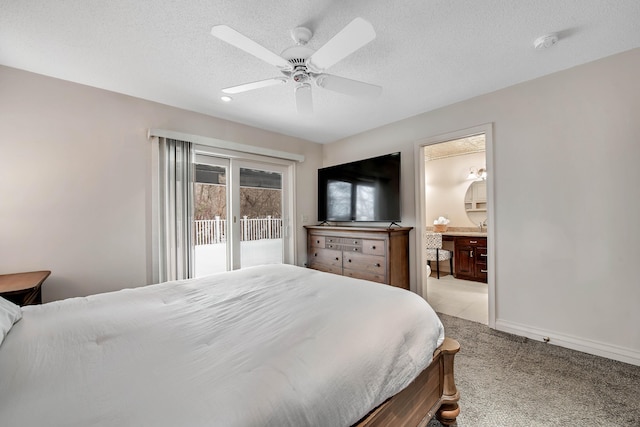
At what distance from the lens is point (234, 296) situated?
1.53m

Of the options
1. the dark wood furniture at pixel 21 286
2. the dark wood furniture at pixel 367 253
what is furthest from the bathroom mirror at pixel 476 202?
the dark wood furniture at pixel 21 286

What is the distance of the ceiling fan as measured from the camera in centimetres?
133

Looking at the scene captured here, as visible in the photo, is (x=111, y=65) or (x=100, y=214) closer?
(x=111, y=65)

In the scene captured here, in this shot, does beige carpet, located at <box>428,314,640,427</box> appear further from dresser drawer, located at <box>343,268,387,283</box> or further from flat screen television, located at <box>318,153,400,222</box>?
flat screen television, located at <box>318,153,400,222</box>

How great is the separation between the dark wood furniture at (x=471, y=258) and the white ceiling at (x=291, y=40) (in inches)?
108

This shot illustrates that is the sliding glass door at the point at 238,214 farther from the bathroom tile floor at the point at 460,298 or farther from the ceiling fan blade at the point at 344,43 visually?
the bathroom tile floor at the point at 460,298

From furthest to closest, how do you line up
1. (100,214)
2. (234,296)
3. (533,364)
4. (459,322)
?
1. (459,322)
2. (100,214)
3. (533,364)
4. (234,296)

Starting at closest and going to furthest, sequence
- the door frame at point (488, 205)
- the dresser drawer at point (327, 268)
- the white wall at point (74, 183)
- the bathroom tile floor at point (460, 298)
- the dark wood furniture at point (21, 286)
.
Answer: the dark wood furniture at point (21, 286), the white wall at point (74, 183), the door frame at point (488, 205), the bathroom tile floor at point (460, 298), the dresser drawer at point (327, 268)

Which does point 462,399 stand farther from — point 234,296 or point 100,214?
point 100,214

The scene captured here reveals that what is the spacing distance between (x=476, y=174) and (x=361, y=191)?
282 cm

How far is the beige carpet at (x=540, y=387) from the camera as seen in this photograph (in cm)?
146

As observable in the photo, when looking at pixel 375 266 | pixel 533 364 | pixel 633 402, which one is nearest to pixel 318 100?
pixel 375 266

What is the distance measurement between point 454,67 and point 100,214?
360 centimetres

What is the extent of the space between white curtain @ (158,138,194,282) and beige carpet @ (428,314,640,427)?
272 centimetres
